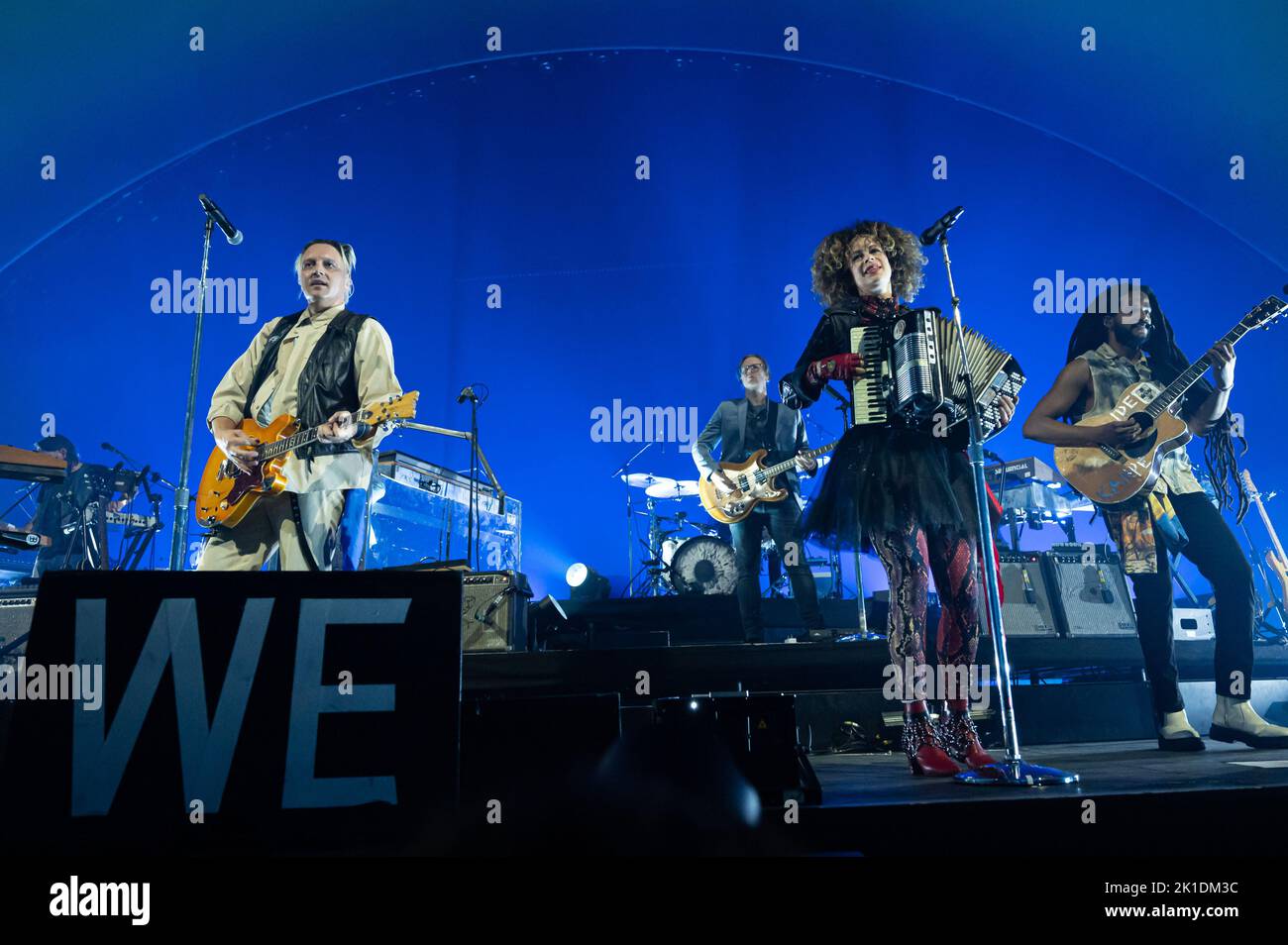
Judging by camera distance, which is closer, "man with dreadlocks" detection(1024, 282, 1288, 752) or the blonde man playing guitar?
"man with dreadlocks" detection(1024, 282, 1288, 752)

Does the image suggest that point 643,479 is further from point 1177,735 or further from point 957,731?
point 957,731

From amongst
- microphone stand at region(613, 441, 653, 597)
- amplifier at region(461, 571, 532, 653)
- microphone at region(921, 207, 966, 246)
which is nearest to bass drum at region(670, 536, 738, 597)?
microphone stand at region(613, 441, 653, 597)

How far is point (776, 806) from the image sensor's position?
2.14 meters

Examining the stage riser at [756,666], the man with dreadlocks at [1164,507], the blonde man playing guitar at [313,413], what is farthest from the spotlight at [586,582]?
the man with dreadlocks at [1164,507]

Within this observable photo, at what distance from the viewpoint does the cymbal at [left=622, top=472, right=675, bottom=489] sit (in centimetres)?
955

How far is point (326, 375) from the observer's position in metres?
4.18

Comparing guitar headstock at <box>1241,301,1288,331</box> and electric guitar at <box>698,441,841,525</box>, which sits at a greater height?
guitar headstock at <box>1241,301,1288,331</box>

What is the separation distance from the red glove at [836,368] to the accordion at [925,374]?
0.04m

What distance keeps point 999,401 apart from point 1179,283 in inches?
259

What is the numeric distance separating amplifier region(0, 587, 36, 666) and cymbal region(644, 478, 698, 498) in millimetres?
6301

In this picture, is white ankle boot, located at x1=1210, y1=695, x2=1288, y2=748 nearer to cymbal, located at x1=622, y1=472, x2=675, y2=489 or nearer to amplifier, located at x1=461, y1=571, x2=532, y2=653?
amplifier, located at x1=461, y1=571, x2=532, y2=653

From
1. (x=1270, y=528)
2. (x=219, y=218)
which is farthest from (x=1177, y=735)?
(x=219, y=218)
